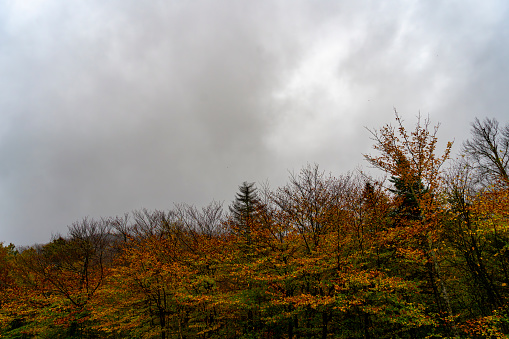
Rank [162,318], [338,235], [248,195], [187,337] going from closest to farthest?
[338,235] < [162,318] < [187,337] < [248,195]

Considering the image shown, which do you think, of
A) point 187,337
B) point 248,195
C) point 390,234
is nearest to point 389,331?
point 390,234

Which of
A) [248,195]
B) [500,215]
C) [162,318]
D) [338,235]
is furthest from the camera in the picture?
[248,195]

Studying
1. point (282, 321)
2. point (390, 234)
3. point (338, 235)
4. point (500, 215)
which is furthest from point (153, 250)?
point (500, 215)

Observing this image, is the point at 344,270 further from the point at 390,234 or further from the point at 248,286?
the point at 248,286

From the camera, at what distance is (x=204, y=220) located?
21953 millimetres

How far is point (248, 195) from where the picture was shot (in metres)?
30.3

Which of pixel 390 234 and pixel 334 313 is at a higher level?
pixel 390 234

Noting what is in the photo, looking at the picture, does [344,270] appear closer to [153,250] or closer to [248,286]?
[248,286]

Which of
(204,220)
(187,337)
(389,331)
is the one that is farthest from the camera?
(204,220)

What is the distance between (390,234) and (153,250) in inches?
605

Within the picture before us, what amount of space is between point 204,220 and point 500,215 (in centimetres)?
1897

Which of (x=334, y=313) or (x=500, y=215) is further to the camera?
(x=334, y=313)

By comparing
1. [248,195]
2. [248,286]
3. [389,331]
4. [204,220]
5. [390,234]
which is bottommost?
[389,331]

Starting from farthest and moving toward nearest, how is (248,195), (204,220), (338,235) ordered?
(248,195) → (204,220) → (338,235)
